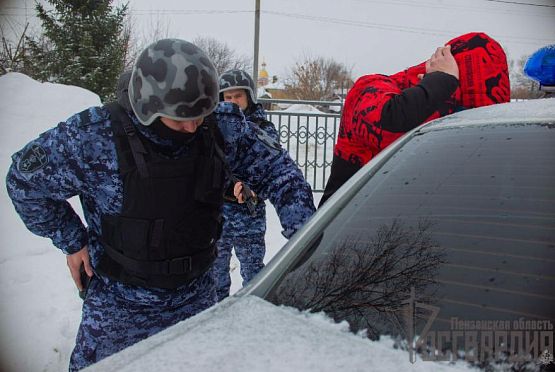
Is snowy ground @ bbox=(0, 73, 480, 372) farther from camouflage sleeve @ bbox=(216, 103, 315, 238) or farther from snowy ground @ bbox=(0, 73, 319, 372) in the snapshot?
camouflage sleeve @ bbox=(216, 103, 315, 238)

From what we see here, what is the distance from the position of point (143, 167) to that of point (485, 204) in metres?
1.13

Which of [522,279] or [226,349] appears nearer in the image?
[226,349]

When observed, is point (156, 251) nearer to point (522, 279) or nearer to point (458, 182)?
point (458, 182)

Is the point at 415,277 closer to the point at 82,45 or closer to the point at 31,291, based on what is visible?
the point at 31,291

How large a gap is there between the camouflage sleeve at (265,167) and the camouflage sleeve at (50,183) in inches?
22.9

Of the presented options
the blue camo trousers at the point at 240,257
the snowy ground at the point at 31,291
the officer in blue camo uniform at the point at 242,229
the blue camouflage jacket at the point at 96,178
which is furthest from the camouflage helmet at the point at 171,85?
the snowy ground at the point at 31,291

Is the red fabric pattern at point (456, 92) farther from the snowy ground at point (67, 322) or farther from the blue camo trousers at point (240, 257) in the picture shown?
the blue camo trousers at point (240, 257)

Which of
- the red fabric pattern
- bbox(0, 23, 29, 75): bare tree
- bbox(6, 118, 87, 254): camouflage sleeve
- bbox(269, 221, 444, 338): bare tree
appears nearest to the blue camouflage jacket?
bbox(6, 118, 87, 254): camouflage sleeve

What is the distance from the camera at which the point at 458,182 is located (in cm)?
137

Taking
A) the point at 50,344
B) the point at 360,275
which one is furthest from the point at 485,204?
the point at 50,344

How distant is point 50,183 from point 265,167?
831mm

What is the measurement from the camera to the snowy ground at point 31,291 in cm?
270

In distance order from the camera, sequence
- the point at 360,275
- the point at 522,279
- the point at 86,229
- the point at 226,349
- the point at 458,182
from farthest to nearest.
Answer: the point at 86,229
the point at 458,182
the point at 360,275
the point at 522,279
the point at 226,349

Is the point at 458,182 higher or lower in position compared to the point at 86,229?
higher
